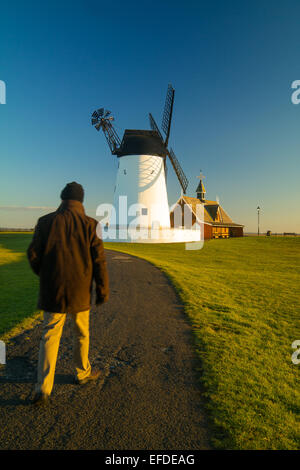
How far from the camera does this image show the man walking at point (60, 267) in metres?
3.54

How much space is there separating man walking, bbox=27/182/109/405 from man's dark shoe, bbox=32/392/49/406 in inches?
1.4

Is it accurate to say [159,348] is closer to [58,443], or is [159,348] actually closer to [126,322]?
[126,322]

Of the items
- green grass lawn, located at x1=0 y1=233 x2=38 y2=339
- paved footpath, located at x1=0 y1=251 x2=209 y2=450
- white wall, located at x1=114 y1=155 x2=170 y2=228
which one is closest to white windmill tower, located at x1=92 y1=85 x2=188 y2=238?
white wall, located at x1=114 y1=155 x2=170 y2=228

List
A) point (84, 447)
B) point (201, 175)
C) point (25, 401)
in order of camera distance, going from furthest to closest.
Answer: point (201, 175) → point (25, 401) → point (84, 447)

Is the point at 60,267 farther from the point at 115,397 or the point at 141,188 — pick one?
the point at 141,188

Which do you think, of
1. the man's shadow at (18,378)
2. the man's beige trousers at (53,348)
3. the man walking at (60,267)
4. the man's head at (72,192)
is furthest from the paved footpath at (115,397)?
the man's head at (72,192)

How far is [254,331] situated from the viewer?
6.57m

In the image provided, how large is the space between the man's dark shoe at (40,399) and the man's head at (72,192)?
244 cm

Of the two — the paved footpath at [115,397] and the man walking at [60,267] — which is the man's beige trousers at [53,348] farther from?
the paved footpath at [115,397]

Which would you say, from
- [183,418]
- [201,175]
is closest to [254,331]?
[183,418]

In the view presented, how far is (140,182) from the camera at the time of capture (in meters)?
34.3

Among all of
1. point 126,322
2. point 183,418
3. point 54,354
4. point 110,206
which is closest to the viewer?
point 183,418

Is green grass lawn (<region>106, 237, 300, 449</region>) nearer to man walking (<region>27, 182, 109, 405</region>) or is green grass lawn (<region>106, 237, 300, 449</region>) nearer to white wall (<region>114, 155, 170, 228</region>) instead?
man walking (<region>27, 182, 109, 405</region>)

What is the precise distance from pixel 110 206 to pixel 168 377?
33.5 m
